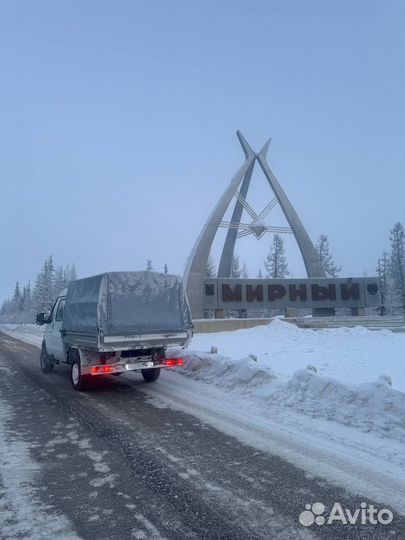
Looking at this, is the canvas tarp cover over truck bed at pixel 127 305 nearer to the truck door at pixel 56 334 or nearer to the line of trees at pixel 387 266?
the truck door at pixel 56 334

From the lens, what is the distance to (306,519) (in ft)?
11.3

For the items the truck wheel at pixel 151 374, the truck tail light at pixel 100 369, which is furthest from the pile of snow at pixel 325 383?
the truck tail light at pixel 100 369

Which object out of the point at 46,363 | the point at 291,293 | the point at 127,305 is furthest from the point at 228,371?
the point at 291,293

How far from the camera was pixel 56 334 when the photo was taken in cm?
1130

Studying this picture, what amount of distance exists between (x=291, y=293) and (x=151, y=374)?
28.4 metres

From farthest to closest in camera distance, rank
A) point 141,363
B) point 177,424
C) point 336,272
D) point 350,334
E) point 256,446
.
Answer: point 336,272 → point 350,334 → point 141,363 → point 177,424 → point 256,446

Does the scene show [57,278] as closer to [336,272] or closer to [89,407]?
[336,272]

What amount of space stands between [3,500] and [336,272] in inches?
2814

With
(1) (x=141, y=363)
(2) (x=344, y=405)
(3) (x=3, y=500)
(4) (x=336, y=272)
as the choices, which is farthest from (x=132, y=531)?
(4) (x=336, y=272)

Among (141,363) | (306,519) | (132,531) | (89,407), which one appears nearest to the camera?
(132,531)

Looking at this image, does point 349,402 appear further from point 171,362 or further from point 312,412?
point 171,362

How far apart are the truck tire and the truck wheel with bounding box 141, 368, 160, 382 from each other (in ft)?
5.63

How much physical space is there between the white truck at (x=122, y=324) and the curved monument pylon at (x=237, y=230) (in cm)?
2292

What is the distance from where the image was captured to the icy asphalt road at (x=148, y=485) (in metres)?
3.27
